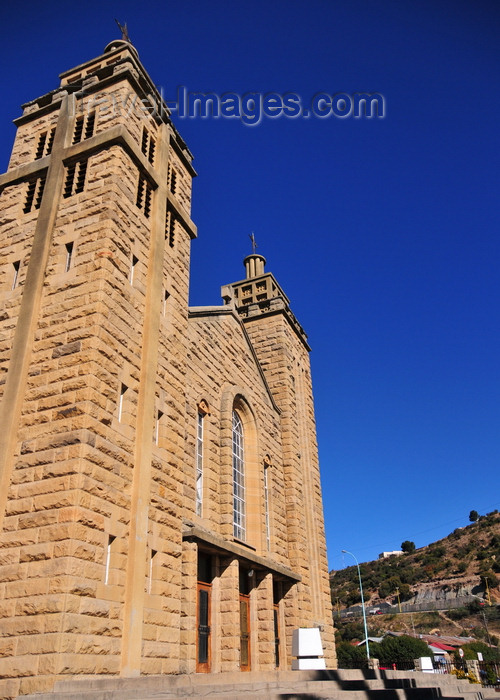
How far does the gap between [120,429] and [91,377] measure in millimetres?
1098

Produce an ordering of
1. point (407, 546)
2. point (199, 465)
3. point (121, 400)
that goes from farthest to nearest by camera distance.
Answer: point (407, 546)
point (199, 465)
point (121, 400)

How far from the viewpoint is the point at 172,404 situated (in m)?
11.5

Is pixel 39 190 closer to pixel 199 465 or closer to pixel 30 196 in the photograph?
pixel 30 196

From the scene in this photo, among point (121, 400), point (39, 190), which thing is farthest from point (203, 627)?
point (39, 190)

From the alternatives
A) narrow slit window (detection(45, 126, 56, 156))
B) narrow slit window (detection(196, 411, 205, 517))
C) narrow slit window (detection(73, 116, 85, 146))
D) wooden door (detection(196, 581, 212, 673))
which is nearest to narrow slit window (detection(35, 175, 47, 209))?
narrow slit window (detection(45, 126, 56, 156))

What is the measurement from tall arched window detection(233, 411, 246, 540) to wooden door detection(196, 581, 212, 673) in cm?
255

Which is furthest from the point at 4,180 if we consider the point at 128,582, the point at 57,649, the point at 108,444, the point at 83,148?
the point at 57,649

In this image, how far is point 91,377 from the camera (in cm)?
904

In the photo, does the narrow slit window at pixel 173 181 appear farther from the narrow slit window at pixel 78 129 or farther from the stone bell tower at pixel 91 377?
the narrow slit window at pixel 78 129

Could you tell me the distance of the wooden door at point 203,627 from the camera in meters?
12.0

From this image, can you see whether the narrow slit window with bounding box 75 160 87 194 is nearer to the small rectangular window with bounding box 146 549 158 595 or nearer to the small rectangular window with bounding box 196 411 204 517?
the small rectangular window with bounding box 196 411 204 517

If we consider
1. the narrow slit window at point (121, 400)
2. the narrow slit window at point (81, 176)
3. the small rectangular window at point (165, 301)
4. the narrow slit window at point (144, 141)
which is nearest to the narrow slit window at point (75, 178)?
the narrow slit window at point (81, 176)

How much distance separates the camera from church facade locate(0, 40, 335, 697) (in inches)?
314

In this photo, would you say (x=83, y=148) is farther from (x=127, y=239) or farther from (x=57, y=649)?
(x=57, y=649)
